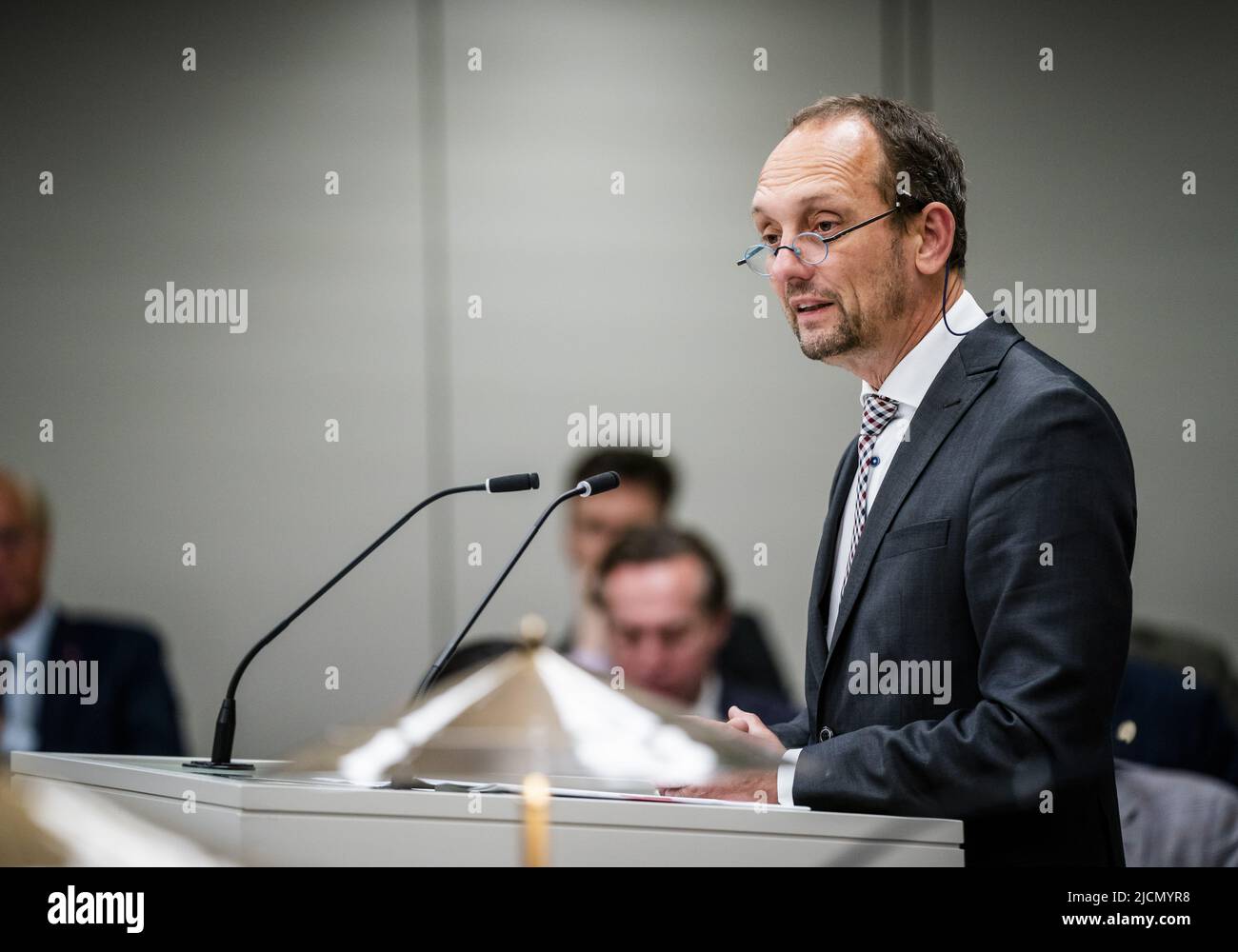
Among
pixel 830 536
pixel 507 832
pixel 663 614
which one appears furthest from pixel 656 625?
pixel 507 832

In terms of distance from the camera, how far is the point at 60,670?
3.35 metres

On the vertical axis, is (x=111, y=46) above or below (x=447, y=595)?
above

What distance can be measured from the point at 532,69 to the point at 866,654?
296cm

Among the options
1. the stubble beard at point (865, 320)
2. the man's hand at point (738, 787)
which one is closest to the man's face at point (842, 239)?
the stubble beard at point (865, 320)

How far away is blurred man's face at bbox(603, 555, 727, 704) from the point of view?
10.2 ft

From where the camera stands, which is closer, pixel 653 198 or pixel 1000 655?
pixel 1000 655

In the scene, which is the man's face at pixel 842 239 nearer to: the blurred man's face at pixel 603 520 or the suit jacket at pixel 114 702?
the blurred man's face at pixel 603 520

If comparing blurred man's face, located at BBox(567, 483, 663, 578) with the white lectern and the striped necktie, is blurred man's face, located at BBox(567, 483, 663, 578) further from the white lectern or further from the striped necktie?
the white lectern
